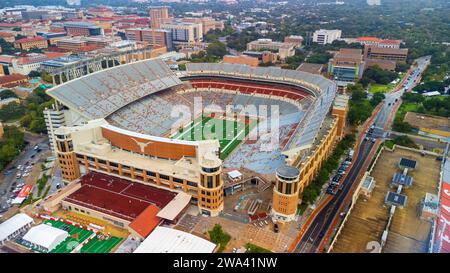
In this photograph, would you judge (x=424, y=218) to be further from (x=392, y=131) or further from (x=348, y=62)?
(x=348, y=62)

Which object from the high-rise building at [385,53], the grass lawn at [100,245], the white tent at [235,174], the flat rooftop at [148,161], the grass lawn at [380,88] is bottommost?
the grass lawn at [100,245]

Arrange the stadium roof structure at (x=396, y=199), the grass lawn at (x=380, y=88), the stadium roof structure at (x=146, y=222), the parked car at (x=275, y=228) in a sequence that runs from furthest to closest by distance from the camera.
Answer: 1. the grass lawn at (x=380, y=88)
2. the parked car at (x=275, y=228)
3. the stadium roof structure at (x=396, y=199)
4. the stadium roof structure at (x=146, y=222)

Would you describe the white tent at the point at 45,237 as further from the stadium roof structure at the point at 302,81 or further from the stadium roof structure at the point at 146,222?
the stadium roof structure at the point at 302,81

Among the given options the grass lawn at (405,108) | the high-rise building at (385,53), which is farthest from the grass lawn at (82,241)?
the high-rise building at (385,53)

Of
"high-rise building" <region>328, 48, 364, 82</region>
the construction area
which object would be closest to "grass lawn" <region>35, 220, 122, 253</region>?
the construction area

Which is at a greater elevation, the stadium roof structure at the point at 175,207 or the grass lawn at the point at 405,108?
the stadium roof structure at the point at 175,207

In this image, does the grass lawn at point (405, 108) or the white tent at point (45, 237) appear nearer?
the white tent at point (45, 237)
